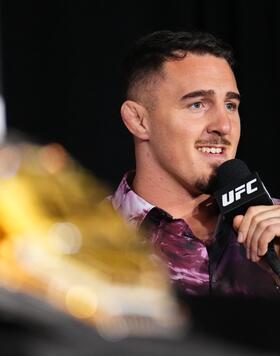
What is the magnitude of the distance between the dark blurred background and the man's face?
0.46 metres

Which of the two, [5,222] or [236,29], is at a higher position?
[236,29]

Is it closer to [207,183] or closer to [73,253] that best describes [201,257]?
[207,183]

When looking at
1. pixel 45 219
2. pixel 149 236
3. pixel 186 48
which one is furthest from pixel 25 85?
pixel 45 219

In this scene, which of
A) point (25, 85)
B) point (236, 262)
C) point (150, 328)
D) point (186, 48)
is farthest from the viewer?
point (25, 85)

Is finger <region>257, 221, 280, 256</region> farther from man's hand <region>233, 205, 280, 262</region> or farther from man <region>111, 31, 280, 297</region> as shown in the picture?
man <region>111, 31, 280, 297</region>

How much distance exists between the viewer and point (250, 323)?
59 cm

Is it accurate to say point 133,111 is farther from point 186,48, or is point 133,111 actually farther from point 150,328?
point 150,328

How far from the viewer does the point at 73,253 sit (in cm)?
60

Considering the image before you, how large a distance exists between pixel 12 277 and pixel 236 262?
112cm

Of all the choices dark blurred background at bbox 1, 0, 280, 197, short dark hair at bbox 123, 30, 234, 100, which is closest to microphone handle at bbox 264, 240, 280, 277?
short dark hair at bbox 123, 30, 234, 100

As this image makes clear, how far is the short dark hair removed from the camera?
6.04 feet

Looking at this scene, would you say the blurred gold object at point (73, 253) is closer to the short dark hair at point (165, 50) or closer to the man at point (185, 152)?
the man at point (185, 152)

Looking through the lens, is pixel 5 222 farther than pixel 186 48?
No

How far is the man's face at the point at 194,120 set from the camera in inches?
68.1
